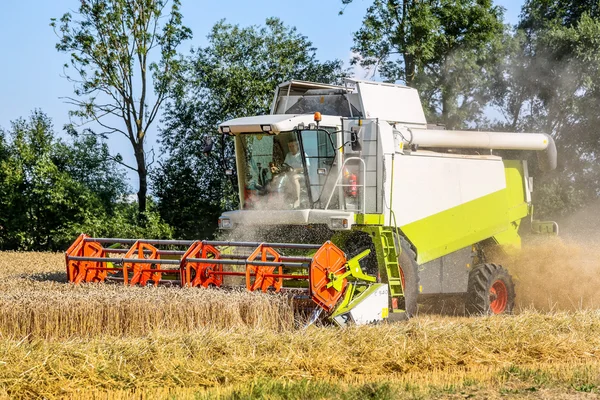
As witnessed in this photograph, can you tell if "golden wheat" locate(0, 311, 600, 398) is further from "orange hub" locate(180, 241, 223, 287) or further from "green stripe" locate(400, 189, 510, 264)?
"green stripe" locate(400, 189, 510, 264)

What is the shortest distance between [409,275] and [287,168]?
1.84m

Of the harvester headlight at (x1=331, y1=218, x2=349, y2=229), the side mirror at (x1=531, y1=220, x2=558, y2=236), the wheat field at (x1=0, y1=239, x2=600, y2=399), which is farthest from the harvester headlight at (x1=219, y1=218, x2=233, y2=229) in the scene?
the side mirror at (x1=531, y1=220, x2=558, y2=236)

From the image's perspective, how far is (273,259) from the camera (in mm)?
8664

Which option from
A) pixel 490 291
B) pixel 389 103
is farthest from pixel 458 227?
pixel 389 103

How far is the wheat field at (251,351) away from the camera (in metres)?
5.70

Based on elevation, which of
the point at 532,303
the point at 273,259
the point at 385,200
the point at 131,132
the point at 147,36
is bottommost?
the point at 532,303

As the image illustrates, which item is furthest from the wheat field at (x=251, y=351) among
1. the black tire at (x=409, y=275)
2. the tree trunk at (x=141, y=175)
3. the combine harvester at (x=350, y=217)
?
the tree trunk at (x=141, y=175)

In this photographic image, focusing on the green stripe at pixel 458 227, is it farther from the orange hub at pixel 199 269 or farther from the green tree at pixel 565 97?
the green tree at pixel 565 97

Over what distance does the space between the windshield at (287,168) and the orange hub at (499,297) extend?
113 inches

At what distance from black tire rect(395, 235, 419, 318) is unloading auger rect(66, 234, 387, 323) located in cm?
58

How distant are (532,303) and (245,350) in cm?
546

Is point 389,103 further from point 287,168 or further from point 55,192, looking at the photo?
point 55,192

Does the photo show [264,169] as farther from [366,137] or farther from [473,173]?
[473,173]

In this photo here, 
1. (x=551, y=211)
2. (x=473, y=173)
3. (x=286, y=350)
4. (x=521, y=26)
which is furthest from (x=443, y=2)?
(x=286, y=350)
